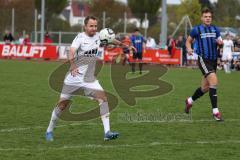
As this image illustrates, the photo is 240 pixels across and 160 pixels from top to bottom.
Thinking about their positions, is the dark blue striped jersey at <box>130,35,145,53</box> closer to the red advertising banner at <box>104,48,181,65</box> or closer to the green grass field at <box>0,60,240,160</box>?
the red advertising banner at <box>104,48,181,65</box>

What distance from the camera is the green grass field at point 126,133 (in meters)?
8.12

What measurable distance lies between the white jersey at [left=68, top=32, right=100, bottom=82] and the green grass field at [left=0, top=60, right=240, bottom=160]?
103 centimetres

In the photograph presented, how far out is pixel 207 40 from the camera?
1216cm

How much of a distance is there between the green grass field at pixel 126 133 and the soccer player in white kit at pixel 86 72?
41 centimetres

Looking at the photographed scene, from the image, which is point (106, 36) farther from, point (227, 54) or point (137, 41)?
point (227, 54)

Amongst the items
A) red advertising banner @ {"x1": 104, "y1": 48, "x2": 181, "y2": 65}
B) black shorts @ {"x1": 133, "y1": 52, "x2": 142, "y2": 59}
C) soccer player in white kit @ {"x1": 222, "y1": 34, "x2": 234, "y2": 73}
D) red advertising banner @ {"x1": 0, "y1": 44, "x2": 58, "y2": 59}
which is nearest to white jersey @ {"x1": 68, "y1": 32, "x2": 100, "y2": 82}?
black shorts @ {"x1": 133, "y1": 52, "x2": 142, "y2": 59}

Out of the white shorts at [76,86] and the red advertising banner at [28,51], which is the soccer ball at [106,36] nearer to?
the white shorts at [76,86]

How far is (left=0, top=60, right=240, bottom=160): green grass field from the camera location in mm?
8117

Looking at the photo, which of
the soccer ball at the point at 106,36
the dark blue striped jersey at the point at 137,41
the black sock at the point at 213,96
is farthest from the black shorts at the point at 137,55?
the soccer ball at the point at 106,36

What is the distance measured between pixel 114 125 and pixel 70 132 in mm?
1176

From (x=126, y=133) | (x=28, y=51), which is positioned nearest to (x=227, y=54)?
(x=28, y=51)

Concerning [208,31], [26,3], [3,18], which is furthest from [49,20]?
[208,31]

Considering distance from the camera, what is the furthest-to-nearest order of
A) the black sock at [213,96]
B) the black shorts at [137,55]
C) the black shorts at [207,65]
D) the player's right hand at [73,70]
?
1. the black shorts at [137,55]
2. the black shorts at [207,65]
3. the black sock at [213,96]
4. the player's right hand at [73,70]

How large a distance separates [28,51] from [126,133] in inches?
1234
